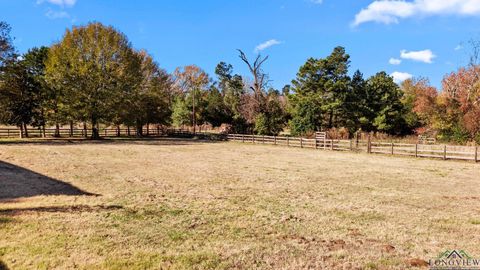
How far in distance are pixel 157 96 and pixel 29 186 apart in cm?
3747

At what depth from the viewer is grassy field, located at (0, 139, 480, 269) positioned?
514 centimetres

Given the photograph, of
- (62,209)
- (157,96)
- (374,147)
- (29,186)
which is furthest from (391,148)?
(157,96)

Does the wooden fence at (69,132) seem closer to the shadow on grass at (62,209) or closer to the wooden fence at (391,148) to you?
the wooden fence at (391,148)

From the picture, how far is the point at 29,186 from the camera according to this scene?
1096 centimetres

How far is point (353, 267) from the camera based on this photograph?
4883 mm

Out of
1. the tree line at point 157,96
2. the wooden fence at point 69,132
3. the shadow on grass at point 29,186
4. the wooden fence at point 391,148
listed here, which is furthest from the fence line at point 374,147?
the shadow on grass at point 29,186

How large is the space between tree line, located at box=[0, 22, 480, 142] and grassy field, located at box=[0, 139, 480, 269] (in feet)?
76.0

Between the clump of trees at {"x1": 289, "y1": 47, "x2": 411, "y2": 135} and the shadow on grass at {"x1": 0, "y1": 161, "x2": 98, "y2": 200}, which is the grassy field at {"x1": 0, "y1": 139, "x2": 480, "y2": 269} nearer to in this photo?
the shadow on grass at {"x1": 0, "y1": 161, "x2": 98, "y2": 200}

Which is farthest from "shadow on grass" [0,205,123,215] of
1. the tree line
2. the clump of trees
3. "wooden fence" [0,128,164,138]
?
"wooden fence" [0,128,164,138]

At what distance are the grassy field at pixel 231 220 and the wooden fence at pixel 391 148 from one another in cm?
710

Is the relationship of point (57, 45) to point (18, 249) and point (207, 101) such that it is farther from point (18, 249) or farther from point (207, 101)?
point (18, 249)

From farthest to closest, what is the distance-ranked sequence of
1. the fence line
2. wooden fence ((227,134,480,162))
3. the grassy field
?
the fence line, wooden fence ((227,134,480,162)), the grassy field

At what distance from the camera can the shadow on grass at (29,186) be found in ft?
32.3

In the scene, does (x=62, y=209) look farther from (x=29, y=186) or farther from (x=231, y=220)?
(x=29, y=186)
